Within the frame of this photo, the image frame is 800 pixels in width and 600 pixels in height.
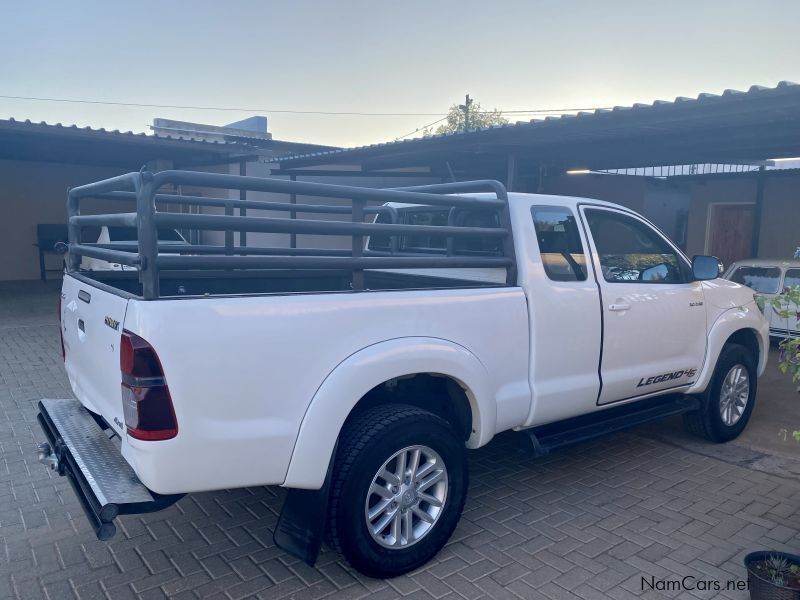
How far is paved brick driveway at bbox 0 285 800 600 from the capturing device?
3092mm

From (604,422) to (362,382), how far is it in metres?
2.08

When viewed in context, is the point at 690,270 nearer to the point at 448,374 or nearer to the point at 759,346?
the point at 759,346

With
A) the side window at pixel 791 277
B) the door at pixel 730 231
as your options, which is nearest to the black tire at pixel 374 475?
the side window at pixel 791 277

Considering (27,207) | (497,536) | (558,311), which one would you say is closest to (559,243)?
(558,311)

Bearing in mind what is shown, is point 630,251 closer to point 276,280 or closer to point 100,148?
point 276,280

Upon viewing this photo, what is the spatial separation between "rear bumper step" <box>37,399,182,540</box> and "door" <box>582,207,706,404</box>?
2.89 metres

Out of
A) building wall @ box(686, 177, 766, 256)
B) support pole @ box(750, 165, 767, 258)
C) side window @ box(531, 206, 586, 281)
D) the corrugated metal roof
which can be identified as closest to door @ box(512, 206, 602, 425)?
side window @ box(531, 206, 586, 281)

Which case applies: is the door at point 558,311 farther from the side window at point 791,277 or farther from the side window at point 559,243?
the side window at point 791,277

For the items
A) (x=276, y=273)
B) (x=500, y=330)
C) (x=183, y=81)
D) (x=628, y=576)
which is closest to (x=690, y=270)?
(x=500, y=330)

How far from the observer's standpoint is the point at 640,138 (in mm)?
9062

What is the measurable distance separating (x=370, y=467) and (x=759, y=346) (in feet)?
13.8

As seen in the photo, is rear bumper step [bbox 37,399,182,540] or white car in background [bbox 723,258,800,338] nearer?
rear bumper step [bbox 37,399,182,540]

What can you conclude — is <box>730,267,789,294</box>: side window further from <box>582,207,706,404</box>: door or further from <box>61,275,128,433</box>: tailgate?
<box>61,275,128,433</box>: tailgate

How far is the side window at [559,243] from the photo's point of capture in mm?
3891
